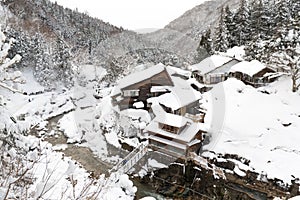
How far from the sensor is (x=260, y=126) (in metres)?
18.1

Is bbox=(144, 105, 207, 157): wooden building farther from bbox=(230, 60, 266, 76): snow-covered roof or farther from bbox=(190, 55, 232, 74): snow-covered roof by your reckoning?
bbox=(190, 55, 232, 74): snow-covered roof

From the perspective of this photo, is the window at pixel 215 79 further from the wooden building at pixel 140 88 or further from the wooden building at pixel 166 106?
the wooden building at pixel 140 88

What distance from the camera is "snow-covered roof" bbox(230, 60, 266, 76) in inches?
902

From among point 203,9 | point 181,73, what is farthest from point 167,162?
point 203,9

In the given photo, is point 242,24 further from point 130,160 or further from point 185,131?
point 130,160

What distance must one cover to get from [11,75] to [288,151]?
1660cm

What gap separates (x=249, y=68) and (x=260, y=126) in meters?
7.21

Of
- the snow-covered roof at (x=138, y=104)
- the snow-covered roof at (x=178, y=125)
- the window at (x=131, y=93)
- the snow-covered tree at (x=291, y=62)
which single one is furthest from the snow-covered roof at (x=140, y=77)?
the snow-covered tree at (x=291, y=62)

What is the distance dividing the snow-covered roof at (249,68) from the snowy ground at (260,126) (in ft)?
5.53

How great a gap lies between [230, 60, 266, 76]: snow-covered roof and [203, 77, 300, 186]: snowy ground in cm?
169

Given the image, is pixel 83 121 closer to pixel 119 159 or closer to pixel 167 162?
pixel 119 159

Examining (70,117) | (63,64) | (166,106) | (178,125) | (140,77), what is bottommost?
(70,117)

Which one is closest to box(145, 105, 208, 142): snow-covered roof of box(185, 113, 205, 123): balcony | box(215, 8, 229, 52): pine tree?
box(185, 113, 205, 123): balcony

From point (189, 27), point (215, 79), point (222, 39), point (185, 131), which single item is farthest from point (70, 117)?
point (189, 27)
